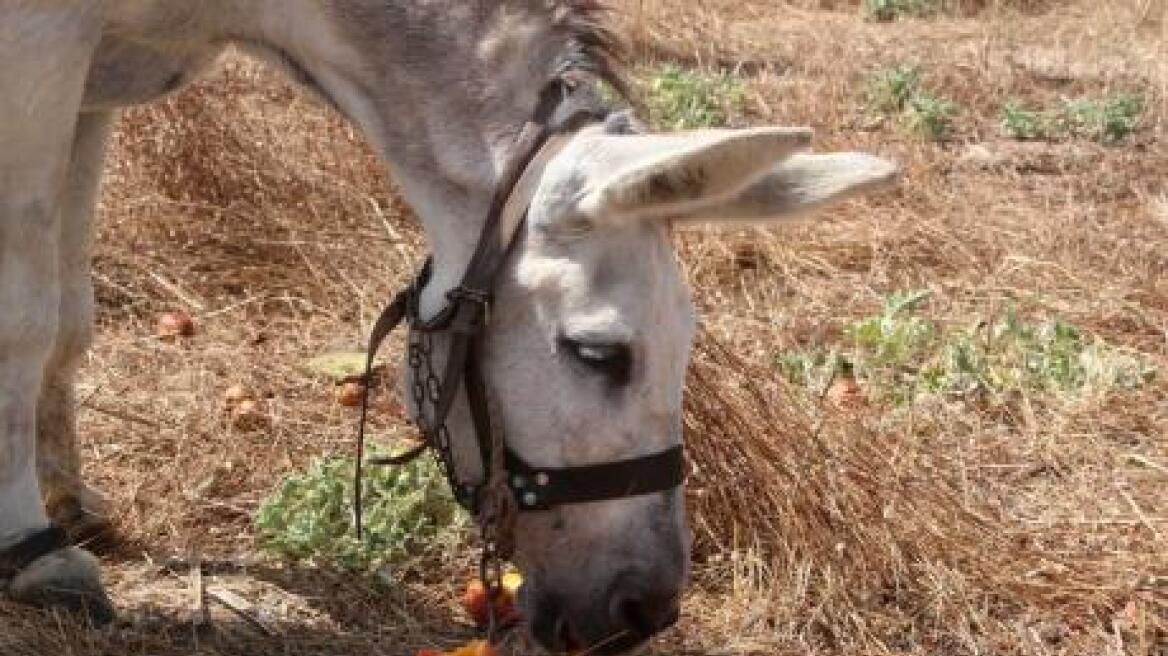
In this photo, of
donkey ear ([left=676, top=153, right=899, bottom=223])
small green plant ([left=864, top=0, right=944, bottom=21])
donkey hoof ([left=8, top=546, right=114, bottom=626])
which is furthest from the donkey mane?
small green plant ([left=864, top=0, right=944, bottom=21])

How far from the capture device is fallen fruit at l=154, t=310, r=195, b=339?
5.73 meters

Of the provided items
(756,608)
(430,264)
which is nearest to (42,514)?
(430,264)

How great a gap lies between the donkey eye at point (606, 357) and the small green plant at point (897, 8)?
26.5ft

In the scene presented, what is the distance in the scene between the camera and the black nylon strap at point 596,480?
3.24 m

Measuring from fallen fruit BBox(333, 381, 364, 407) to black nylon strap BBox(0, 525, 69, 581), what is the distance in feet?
4.46

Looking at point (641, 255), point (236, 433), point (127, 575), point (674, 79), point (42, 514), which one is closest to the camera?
point (641, 255)

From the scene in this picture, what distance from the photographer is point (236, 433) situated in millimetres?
5023

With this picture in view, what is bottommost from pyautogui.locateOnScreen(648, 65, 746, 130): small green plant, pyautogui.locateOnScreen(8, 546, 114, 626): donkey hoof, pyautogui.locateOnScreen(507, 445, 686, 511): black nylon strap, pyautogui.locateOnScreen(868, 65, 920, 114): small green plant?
pyautogui.locateOnScreen(8, 546, 114, 626): donkey hoof

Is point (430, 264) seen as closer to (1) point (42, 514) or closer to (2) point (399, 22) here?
(2) point (399, 22)

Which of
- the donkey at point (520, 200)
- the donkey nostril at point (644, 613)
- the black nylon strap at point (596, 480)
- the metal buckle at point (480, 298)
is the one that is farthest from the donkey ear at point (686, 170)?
the donkey nostril at point (644, 613)

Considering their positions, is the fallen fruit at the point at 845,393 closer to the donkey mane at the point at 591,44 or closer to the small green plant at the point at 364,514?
the small green plant at the point at 364,514

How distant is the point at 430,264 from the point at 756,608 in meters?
1.10

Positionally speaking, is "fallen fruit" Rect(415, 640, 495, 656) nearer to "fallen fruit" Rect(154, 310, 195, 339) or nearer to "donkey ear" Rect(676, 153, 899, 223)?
"donkey ear" Rect(676, 153, 899, 223)

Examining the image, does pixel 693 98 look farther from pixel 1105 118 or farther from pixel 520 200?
pixel 520 200
